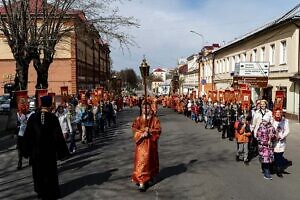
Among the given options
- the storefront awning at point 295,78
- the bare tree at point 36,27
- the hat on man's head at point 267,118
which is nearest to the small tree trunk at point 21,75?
the bare tree at point 36,27

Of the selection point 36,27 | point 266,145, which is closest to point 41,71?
point 36,27

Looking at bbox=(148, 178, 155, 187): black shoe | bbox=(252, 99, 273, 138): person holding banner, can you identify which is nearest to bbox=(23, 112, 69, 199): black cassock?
bbox=(148, 178, 155, 187): black shoe

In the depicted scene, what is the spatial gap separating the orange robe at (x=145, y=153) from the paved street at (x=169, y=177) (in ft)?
0.97

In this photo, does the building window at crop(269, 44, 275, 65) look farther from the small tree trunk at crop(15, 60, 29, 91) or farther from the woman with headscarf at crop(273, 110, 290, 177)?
the woman with headscarf at crop(273, 110, 290, 177)

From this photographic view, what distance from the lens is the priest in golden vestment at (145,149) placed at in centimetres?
997

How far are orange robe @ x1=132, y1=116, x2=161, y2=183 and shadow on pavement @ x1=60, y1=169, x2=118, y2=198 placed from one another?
108 cm

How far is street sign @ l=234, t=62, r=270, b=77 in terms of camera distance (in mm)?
27281

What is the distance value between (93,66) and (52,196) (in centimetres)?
7266

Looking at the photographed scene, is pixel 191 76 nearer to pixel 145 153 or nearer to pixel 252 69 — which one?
pixel 252 69

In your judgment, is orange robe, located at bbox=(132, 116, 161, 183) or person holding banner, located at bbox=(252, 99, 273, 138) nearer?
orange robe, located at bbox=(132, 116, 161, 183)

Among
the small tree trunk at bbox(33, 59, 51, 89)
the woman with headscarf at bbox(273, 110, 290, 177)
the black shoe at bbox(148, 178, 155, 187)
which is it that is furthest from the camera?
the small tree trunk at bbox(33, 59, 51, 89)

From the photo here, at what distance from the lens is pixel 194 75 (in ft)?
295

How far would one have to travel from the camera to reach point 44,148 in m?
9.10

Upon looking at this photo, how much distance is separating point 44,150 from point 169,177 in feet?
11.0
